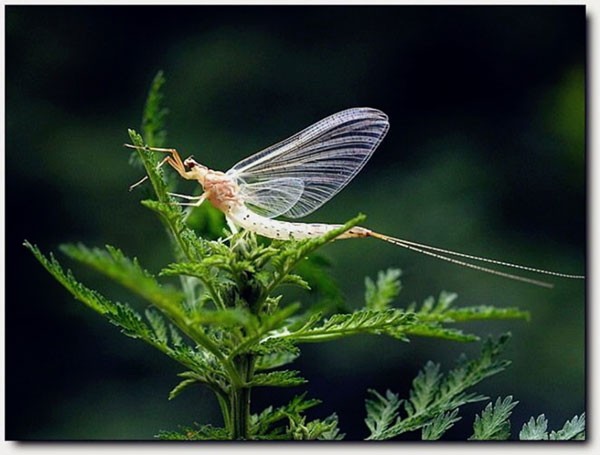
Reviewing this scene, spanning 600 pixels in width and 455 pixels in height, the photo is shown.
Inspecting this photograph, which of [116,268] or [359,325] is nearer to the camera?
[116,268]

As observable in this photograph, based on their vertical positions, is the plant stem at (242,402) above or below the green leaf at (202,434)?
above

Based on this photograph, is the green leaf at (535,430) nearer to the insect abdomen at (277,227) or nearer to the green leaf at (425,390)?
Answer: the green leaf at (425,390)

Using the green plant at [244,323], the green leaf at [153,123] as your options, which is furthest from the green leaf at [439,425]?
the green leaf at [153,123]

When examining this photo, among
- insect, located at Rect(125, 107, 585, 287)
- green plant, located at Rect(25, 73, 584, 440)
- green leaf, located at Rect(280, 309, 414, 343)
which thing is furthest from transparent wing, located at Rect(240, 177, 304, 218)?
green leaf, located at Rect(280, 309, 414, 343)

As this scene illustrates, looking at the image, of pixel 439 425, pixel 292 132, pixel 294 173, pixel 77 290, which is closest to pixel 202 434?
pixel 77 290

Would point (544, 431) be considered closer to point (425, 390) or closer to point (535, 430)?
point (535, 430)

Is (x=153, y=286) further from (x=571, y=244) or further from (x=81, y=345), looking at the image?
(x=81, y=345)

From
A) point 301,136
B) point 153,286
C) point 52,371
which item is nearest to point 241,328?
point 153,286
